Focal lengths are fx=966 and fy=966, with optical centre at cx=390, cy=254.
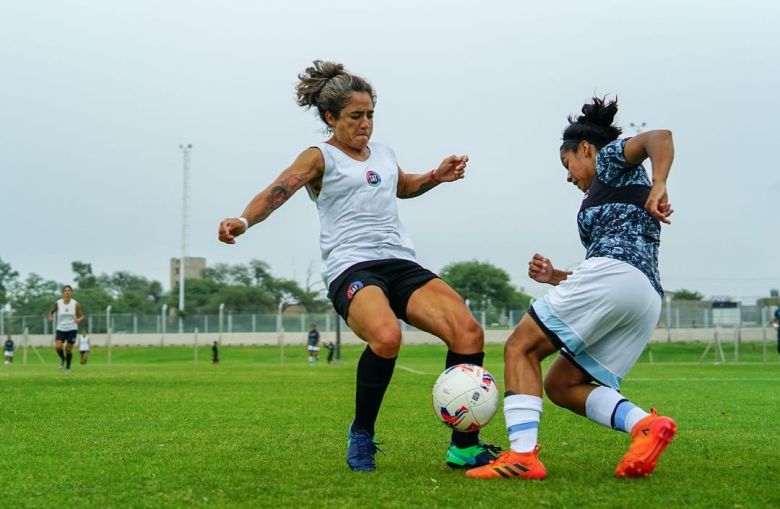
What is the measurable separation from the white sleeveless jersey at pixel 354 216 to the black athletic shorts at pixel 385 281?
0.20 feet

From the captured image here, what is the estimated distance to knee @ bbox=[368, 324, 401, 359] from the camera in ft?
18.2

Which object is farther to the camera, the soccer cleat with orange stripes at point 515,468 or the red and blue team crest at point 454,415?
the red and blue team crest at point 454,415

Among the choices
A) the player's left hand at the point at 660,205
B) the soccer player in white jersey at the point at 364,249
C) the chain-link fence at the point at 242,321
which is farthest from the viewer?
the chain-link fence at the point at 242,321

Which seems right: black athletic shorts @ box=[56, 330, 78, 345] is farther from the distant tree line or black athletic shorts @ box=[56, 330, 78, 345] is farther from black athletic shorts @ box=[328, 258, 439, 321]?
the distant tree line

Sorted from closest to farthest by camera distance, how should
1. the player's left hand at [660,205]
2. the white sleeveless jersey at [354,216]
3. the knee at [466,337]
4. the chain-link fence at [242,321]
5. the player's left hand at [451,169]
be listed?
1. the player's left hand at [660,205]
2. the knee at [466,337]
3. the white sleeveless jersey at [354,216]
4. the player's left hand at [451,169]
5. the chain-link fence at [242,321]

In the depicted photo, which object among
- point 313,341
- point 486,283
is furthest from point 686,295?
point 313,341

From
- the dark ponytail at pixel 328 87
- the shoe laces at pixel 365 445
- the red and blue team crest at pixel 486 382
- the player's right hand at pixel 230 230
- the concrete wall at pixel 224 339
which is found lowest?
the concrete wall at pixel 224 339

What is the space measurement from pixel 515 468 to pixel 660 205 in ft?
5.16

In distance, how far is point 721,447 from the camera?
670cm

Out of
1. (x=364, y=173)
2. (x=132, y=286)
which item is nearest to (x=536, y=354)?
(x=364, y=173)

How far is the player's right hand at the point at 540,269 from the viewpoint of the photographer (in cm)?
619

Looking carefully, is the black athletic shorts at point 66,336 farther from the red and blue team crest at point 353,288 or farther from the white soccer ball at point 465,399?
the white soccer ball at point 465,399

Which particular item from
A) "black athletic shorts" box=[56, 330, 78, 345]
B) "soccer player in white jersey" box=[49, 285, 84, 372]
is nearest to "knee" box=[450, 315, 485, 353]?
"soccer player in white jersey" box=[49, 285, 84, 372]

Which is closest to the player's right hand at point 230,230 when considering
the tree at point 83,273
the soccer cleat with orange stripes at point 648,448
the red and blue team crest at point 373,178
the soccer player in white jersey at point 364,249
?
the soccer player in white jersey at point 364,249
